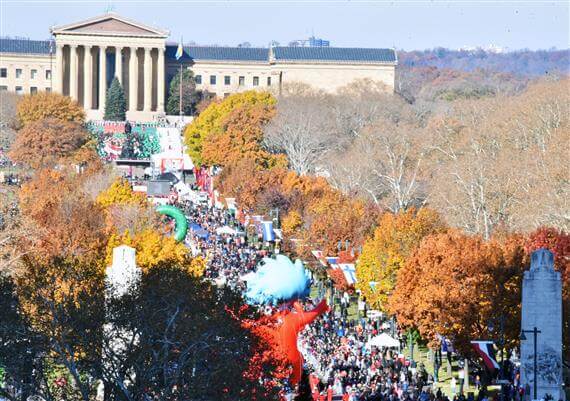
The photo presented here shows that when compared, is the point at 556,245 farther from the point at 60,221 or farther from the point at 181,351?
the point at 181,351

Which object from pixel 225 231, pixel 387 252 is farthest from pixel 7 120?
pixel 387 252

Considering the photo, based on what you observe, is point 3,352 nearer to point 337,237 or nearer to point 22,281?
point 22,281

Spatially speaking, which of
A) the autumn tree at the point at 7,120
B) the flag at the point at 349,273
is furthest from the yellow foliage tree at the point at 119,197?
the autumn tree at the point at 7,120

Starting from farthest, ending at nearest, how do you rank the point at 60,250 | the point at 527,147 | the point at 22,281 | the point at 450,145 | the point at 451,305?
the point at 450,145 → the point at 527,147 → the point at 60,250 → the point at 451,305 → the point at 22,281

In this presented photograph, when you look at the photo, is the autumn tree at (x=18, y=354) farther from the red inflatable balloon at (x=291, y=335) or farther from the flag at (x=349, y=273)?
the flag at (x=349, y=273)

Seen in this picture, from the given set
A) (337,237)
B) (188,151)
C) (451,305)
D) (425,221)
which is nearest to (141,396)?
(451,305)
